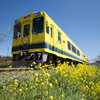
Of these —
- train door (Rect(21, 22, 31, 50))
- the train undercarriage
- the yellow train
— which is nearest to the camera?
the train undercarriage

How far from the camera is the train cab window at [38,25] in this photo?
6447mm

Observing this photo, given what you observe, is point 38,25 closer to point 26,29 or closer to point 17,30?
point 26,29

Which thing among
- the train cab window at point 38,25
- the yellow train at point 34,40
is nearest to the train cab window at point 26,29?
the yellow train at point 34,40

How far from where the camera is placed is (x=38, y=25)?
6613 millimetres

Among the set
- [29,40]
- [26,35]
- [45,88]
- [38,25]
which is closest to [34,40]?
[29,40]

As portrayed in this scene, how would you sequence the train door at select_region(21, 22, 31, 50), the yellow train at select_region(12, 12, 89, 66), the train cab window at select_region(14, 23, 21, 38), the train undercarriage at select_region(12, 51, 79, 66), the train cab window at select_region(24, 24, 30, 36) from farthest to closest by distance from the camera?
the train cab window at select_region(14, 23, 21, 38) < the train cab window at select_region(24, 24, 30, 36) < the train door at select_region(21, 22, 31, 50) < the yellow train at select_region(12, 12, 89, 66) < the train undercarriage at select_region(12, 51, 79, 66)

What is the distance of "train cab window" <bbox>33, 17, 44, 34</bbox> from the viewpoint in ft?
21.2

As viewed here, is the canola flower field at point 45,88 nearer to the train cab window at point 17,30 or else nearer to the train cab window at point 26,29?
the train cab window at point 26,29

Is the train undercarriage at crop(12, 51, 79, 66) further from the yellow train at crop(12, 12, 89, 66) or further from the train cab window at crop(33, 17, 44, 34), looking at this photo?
the train cab window at crop(33, 17, 44, 34)

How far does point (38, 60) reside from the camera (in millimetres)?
5949

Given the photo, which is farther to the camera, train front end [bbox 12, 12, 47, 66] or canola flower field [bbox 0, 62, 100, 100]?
train front end [bbox 12, 12, 47, 66]

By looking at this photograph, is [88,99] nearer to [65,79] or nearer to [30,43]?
[65,79]

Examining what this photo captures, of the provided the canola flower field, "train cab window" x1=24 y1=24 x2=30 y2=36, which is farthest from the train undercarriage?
the canola flower field

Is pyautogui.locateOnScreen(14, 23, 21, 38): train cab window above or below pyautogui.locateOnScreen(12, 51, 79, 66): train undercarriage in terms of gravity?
above
